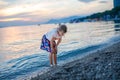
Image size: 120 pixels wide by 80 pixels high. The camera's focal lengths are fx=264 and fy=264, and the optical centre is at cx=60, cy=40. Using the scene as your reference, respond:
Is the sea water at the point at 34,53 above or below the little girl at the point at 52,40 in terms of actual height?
below

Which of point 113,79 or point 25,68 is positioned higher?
point 113,79

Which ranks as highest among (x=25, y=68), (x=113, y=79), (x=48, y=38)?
(x=48, y=38)

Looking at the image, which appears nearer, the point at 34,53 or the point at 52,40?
the point at 52,40

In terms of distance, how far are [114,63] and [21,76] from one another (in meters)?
4.33

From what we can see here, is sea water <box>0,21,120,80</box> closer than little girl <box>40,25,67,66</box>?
No

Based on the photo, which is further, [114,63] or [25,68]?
[25,68]

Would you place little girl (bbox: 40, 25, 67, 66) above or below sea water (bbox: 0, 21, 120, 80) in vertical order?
above

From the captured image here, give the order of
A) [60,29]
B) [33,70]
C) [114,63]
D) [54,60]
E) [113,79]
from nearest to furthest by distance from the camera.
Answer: [113,79] → [114,63] → [60,29] → [54,60] → [33,70]

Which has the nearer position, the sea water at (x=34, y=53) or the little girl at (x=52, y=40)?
the little girl at (x=52, y=40)

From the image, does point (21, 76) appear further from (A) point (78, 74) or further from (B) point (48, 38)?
(A) point (78, 74)

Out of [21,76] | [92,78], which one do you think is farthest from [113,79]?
[21,76]

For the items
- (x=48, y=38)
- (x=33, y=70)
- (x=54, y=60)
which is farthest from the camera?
(x=33, y=70)

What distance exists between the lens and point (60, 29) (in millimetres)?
8953

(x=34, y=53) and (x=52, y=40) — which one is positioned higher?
(x=52, y=40)
